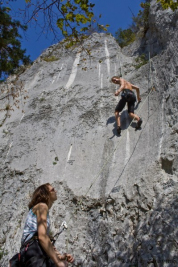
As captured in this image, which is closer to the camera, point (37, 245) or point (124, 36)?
point (37, 245)

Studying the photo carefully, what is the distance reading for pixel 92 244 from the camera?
5297mm

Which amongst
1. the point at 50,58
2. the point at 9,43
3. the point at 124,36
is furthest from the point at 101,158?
the point at 124,36

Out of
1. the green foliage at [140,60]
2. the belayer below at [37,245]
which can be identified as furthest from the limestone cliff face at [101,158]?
the belayer below at [37,245]

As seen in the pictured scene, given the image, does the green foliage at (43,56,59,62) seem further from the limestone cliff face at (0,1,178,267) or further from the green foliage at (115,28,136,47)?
the green foliage at (115,28,136,47)

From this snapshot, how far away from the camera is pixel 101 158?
23.0ft

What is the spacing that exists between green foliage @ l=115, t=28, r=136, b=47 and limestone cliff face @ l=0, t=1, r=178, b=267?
294 cm

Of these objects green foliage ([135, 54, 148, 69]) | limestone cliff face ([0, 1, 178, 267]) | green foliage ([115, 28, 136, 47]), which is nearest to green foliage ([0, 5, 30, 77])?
limestone cliff face ([0, 1, 178, 267])

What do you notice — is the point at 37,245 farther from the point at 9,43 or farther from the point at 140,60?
the point at 140,60

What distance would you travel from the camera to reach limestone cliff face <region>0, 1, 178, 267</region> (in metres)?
4.84

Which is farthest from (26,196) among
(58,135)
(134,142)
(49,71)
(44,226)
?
(49,71)

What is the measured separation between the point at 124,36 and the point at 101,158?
9.76 m

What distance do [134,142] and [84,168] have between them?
138 cm

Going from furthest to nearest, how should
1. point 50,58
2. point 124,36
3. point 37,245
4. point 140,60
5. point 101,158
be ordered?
point 124,36 → point 50,58 → point 140,60 → point 101,158 → point 37,245

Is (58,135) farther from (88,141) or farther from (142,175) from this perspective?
(142,175)
